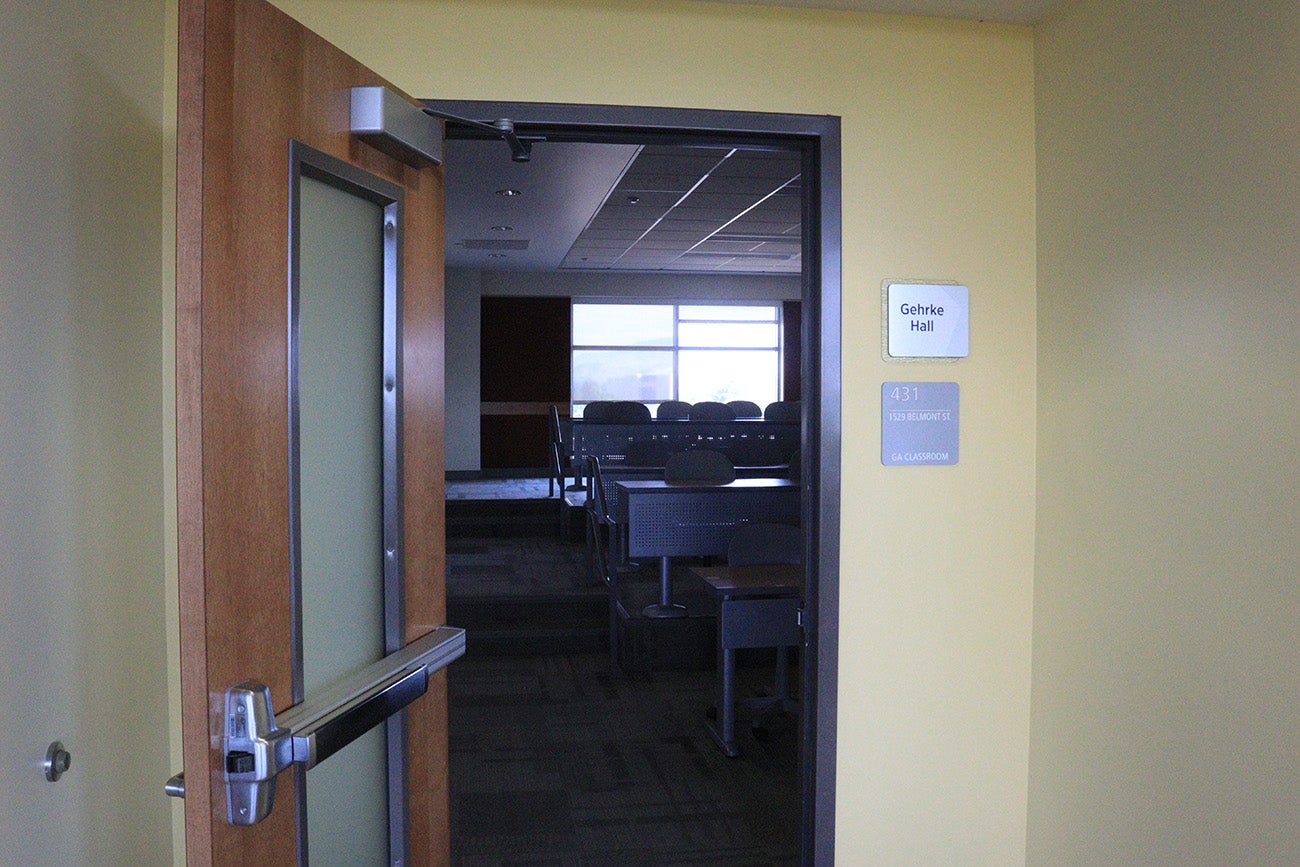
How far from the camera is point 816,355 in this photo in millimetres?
2299

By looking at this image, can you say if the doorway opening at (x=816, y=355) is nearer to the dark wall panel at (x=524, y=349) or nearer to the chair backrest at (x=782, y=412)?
the chair backrest at (x=782, y=412)

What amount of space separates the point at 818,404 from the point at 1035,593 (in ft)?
2.33

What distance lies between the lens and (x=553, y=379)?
1261 cm

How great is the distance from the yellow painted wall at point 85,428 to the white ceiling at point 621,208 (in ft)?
7.60

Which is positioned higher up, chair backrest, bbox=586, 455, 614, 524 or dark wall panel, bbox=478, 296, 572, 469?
dark wall panel, bbox=478, 296, 572, 469

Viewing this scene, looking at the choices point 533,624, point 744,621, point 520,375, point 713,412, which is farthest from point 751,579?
point 520,375

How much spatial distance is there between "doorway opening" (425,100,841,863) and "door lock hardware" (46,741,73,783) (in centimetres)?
144

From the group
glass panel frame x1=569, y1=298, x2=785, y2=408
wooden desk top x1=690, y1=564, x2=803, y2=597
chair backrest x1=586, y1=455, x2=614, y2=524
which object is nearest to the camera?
wooden desk top x1=690, y1=564, x2=803, y2=597

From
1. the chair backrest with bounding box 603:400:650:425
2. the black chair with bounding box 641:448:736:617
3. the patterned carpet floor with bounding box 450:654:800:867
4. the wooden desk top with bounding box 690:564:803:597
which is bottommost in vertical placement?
the patterned carpet floor with bounding box 450:654:800:867

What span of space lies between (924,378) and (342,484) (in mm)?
1366

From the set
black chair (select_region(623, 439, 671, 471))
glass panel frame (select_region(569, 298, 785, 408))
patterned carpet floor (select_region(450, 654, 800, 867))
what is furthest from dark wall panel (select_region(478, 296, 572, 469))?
patterned carpet floor (select_region(450, 654, 800, 867))

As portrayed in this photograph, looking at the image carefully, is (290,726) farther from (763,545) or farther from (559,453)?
(559,453)

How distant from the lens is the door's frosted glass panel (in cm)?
157

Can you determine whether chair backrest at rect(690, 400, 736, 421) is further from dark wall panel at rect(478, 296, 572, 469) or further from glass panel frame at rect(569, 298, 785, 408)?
dark wall panel at rect(478, 296, 572, 469)
